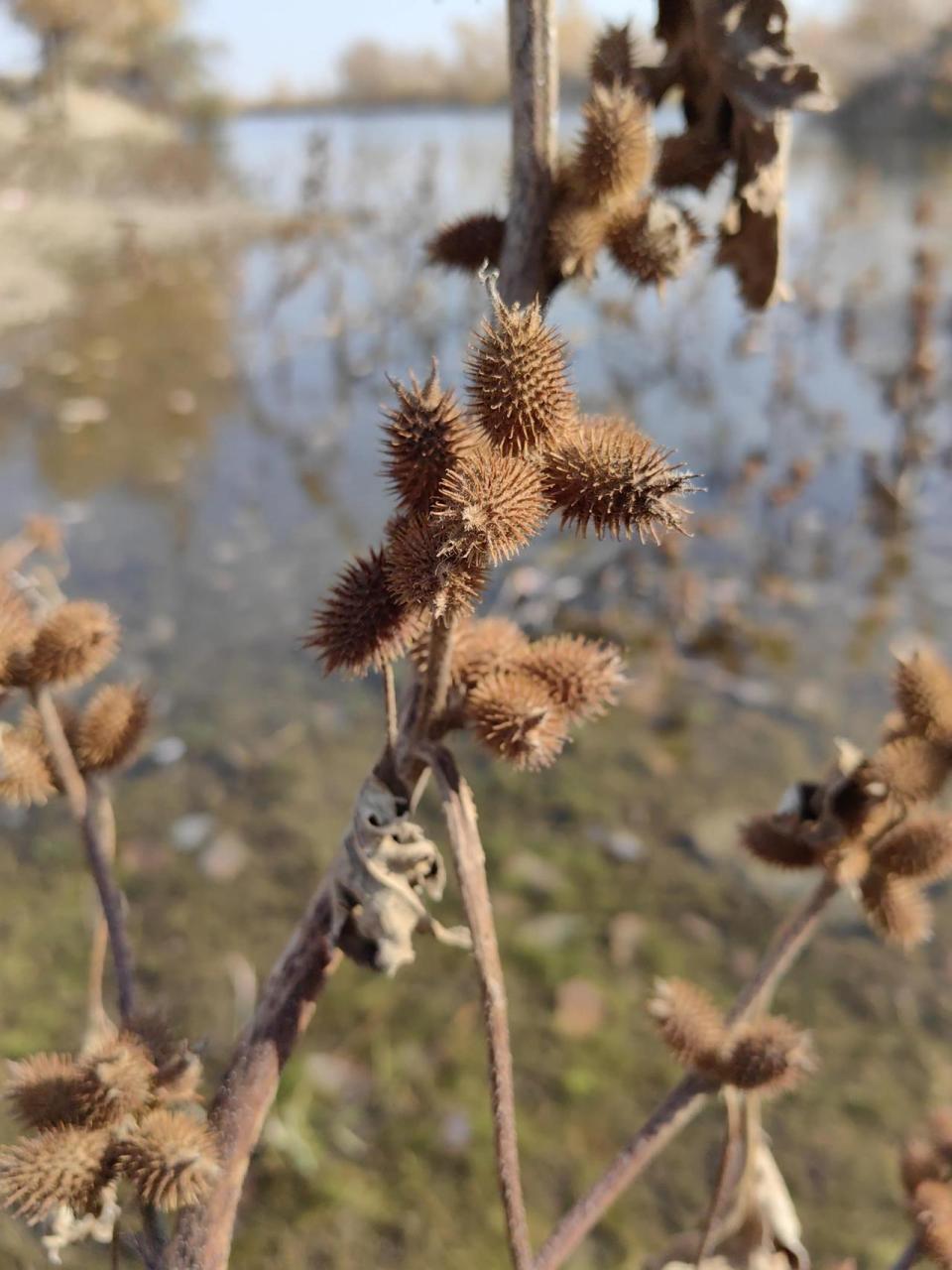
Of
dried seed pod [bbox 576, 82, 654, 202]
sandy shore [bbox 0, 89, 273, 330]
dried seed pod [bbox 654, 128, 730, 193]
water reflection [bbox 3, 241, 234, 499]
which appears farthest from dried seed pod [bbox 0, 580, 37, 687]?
sandy shore [bbox 0, 89, 273, 330]


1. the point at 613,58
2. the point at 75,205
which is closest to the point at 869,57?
the point at 75,205

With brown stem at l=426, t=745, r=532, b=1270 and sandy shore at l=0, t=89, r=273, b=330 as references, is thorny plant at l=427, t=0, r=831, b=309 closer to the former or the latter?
brown stem at l=426, t=745, r=532, b=1270

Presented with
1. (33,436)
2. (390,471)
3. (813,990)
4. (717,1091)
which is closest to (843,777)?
(717,1091)

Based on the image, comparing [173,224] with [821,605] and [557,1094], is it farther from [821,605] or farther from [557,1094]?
[557,1094]

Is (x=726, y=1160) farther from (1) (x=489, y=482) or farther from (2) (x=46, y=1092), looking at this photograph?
(1) (x=489, y=482)

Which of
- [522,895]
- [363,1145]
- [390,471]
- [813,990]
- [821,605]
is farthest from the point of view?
[821,605]

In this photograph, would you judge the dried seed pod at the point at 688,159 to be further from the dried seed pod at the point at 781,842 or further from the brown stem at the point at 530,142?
the dried seed pod at the point at 781,842
